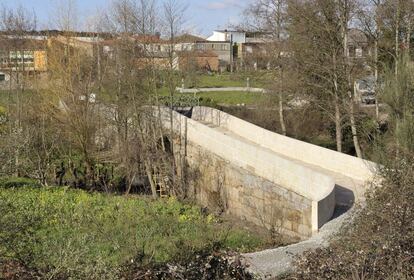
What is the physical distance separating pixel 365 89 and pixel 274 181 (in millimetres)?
10323

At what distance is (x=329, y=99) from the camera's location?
79.5 feet

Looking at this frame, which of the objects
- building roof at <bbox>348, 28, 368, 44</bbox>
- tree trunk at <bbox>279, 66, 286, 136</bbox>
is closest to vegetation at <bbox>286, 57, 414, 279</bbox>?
building roof at <bbox>348, 28, 368, 44</bbox>

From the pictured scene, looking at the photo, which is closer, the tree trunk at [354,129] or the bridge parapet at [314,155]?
the bridge parapet at [314,155]

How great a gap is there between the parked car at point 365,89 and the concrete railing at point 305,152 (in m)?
4.20

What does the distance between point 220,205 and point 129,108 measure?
6.82 metres

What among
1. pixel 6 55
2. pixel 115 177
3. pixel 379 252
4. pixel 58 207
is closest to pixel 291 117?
pixel 115 177

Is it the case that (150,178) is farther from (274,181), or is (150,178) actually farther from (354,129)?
(274,181)

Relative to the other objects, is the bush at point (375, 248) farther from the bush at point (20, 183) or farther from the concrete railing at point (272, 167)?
the bush at point (20, 183)

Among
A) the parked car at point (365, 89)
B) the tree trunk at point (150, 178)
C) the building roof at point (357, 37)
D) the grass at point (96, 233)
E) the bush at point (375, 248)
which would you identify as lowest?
the tree trunk at point (150, 178)

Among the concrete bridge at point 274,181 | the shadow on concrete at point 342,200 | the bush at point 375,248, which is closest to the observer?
the bush at point 375,248

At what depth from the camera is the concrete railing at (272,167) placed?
1353 cm

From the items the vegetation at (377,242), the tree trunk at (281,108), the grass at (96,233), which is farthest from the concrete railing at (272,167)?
the vegetation at (377,242)

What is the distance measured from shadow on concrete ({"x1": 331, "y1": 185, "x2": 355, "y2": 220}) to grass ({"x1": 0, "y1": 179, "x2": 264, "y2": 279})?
1.94 m

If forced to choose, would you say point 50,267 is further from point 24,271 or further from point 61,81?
point 61,81
